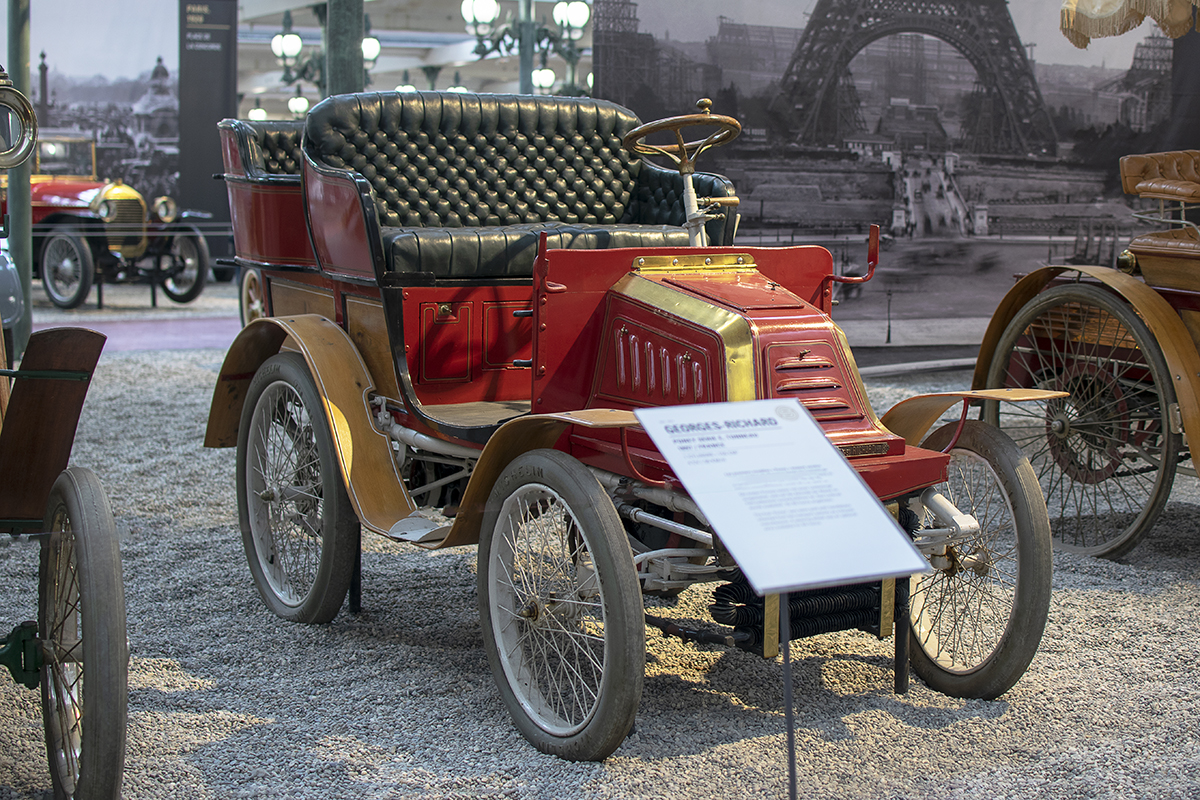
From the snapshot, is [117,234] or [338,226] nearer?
[338,226]

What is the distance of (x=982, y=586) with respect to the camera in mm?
3049

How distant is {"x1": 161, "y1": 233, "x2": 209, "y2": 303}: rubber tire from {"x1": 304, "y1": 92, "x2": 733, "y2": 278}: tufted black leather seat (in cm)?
883

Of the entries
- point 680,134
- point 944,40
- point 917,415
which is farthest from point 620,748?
point 944,40

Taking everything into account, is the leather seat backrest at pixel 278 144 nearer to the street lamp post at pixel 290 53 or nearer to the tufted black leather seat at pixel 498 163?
the tufted black leather seat at pixel 498 163

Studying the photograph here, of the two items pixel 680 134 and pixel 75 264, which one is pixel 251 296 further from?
pixel 75 264

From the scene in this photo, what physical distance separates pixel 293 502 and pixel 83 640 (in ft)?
5.60

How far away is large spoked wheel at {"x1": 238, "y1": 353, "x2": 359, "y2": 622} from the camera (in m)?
3.50

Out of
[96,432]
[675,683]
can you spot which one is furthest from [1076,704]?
[96,432]

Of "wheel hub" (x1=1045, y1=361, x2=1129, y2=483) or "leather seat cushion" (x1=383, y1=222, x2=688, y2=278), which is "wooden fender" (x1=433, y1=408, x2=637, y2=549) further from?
"wheel hub" (x1=1045, y1=361, x2=1129, y2=483)

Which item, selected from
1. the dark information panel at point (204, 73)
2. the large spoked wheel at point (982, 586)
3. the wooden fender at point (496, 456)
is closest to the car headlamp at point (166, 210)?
the dark information panel at point (204, 73)

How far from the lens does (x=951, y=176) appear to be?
8.56 metres

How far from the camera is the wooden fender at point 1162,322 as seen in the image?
13.3 feet

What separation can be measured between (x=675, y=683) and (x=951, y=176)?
6371 millimetres

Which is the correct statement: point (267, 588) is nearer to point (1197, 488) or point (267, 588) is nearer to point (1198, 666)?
point (1198, 666)
